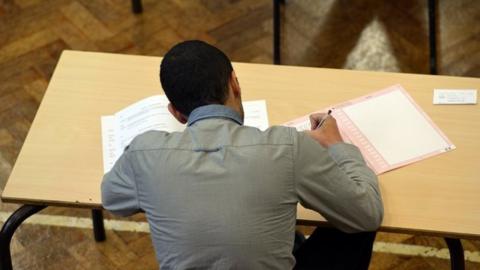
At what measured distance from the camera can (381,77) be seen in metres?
1.83

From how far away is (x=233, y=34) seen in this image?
3035 millimetres

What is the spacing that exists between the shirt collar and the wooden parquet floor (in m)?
1.46

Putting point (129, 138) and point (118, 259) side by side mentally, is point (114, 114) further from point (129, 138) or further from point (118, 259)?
point (118, 259)

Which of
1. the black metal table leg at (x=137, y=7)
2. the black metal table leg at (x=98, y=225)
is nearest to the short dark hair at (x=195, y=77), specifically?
the black metal table leg at (x=98, y=225)

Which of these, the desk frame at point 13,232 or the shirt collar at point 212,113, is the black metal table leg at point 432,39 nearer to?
the desk frame at point 13,232

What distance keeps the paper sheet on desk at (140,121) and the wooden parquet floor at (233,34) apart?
1065 millimetres

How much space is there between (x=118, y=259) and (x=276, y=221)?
1147 millimetres

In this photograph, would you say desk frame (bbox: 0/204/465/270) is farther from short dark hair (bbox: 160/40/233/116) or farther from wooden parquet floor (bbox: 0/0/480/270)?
wooden parquet floor (bbox: 0/0/480/270)

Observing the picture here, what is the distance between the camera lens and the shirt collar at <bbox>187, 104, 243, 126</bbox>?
1392 millimetres

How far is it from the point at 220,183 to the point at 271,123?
0.46 meters

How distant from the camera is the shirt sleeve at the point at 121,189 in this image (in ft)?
4.70

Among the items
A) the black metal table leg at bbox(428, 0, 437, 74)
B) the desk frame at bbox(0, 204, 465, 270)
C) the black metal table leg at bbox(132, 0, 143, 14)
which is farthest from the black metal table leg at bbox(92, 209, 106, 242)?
the black metal table leg at bbox(428, 0, 437, 74)

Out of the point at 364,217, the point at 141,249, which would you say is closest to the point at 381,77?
the point at 364,217

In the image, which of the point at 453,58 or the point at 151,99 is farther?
the point at 453,58
